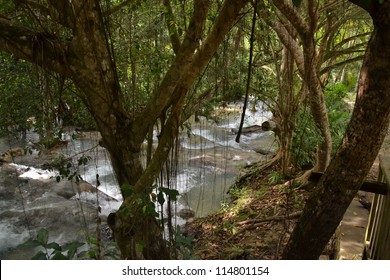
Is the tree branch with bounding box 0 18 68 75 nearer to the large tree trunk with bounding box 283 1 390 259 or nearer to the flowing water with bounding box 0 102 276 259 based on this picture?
the large tree trunk with bounding box 283 1 390 259

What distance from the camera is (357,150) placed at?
168 cm

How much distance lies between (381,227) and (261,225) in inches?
86.2

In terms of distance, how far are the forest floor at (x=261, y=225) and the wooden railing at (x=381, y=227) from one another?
0.88ft

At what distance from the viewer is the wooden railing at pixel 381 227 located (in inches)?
82.5

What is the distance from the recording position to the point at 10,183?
6617 millimetres

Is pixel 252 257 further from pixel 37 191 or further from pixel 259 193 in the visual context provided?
pixel 37 191

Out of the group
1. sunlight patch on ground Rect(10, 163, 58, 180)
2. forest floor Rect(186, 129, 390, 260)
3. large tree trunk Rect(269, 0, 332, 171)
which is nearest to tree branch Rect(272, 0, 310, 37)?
large tree trunk Rect(269, 0, 332, 171)

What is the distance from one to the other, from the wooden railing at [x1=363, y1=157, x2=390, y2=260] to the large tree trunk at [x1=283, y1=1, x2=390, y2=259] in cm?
47

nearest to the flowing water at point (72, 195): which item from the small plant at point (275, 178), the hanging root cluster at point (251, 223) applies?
the hanging root cluster at point (251, 223)

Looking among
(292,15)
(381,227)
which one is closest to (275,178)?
(292,15)

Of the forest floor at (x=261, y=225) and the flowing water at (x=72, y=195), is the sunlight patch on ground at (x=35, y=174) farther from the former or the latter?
the forest floor at (x=261, y=225)

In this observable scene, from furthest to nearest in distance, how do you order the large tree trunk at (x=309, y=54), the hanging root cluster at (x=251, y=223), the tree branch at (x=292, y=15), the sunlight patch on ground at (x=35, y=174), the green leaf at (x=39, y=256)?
1. the sunlight patch on ground at (x=35, y=174)
2. the hanging root cluster at (x=251, y=223)
3. the large tree trunk at (x=309, y=54)
4. the tree branch at (x=292, y=15)
5. the green leaf at (x=39, y=256)

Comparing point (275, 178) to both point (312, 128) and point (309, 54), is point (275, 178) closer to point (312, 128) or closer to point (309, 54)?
point (312, 128)

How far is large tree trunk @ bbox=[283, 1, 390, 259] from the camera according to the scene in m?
1.50
